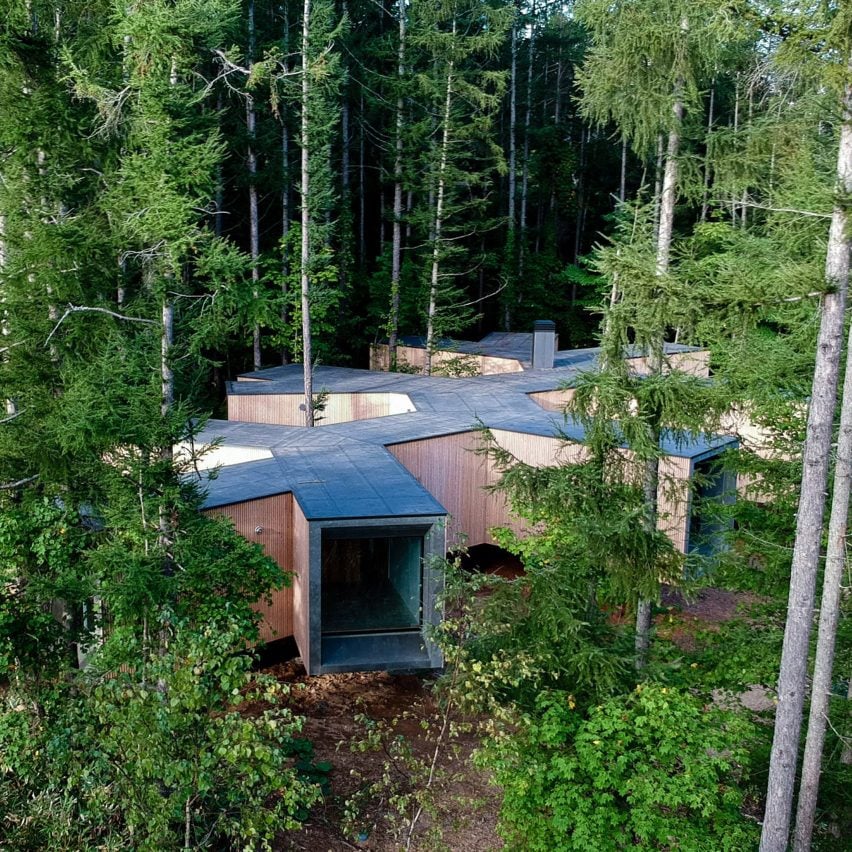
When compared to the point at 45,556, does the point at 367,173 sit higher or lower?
higher

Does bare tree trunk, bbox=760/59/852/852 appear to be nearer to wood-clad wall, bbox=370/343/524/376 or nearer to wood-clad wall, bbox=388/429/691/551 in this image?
wood-clad wall, bbox=388/429/691/551

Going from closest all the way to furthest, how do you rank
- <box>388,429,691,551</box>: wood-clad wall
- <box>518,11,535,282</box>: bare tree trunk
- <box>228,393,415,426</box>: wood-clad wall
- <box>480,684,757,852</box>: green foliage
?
<box>480,684,757,852</box>: green foliage → <box>388,429,691,551</box>: wood-clad wall → <box>228,393,415,426</box>: wood-clad wall → <box>518,11,535,282</box>: bare tree trunk

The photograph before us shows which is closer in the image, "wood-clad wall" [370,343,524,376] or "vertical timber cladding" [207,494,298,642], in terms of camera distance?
"vertical timber cladding" [207,494,298,642]

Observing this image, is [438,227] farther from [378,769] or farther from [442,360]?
[378,769]

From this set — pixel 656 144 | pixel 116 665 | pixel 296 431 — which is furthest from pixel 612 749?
pixel 296 431

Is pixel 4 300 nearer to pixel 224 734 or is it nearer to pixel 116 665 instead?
pixel 116 665

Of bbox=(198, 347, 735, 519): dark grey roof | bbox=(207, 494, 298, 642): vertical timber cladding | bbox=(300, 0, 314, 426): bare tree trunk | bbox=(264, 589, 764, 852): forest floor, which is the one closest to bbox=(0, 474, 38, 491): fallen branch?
bbox=(198, 347, 735, 519): dark grey roof

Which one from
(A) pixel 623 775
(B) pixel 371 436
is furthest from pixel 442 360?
(A) pixel 623 775
